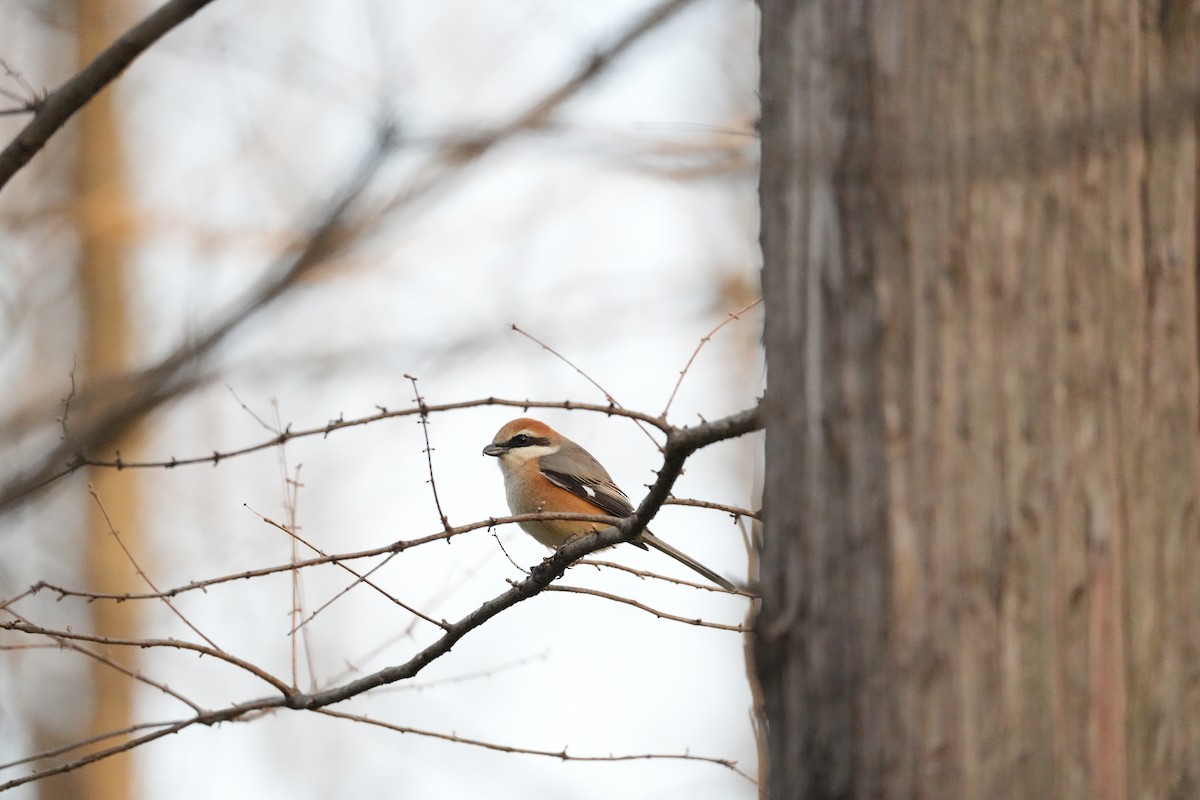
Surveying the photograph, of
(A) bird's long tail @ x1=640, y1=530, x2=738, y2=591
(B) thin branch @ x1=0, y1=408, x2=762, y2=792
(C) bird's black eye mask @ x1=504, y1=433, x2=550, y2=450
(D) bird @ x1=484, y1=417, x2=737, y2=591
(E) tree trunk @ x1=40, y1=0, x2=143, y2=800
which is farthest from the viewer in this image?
(E) tree trunk @ x1=40, y1=0, x2=143, y2=800

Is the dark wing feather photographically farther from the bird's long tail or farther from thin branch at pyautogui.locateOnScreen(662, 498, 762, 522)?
thin branch at pyautogui.locateOnScreen(662, 498, 762, 522)

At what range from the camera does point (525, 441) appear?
764 centimetres

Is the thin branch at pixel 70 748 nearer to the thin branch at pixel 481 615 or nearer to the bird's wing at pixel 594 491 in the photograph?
the thin branch at pixel 481 615

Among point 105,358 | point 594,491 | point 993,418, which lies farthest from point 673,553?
point 105,358

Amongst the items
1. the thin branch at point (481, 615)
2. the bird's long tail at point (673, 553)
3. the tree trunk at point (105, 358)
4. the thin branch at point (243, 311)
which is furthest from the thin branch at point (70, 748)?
the tree trunk at point (105, 358)

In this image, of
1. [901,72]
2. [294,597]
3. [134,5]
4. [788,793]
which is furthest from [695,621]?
[134,5]

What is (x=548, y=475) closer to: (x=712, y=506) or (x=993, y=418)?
(x=712, y=506)

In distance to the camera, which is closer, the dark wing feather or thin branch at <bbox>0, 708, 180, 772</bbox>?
thin branch at <bbox>0, 708, 180, 772</bbox>

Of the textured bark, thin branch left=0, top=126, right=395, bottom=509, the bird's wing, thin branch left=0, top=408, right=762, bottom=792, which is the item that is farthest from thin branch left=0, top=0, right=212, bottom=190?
the bird's wing

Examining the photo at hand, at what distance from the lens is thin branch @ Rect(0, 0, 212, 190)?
3.75m

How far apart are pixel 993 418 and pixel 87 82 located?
3.19 metres

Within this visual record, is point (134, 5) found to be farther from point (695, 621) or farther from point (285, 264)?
point (695, 621)

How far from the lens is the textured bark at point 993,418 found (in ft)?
6.23

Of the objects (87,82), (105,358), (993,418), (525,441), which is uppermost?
(105,358)
